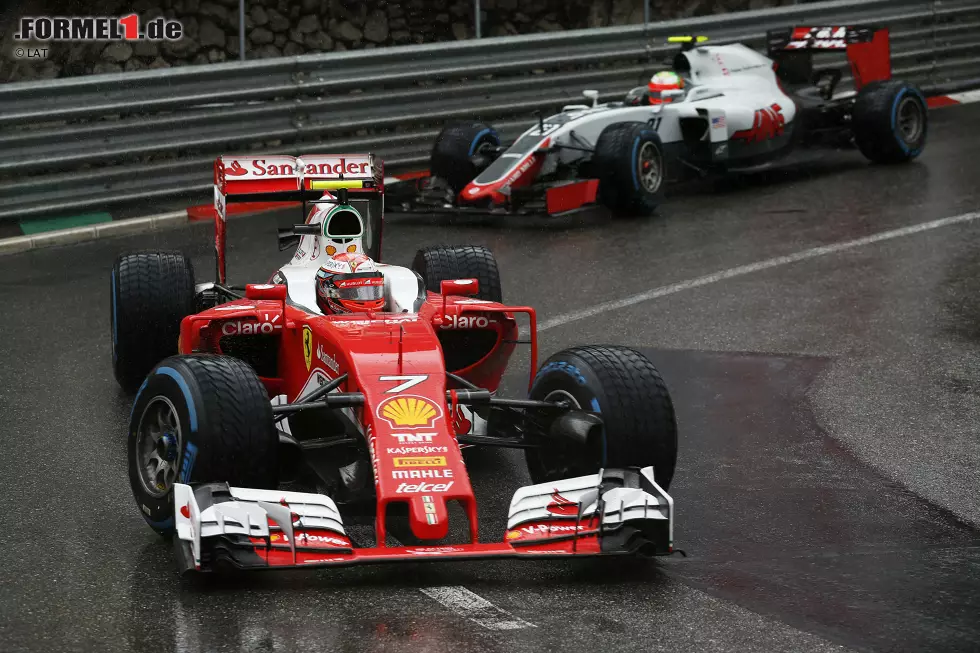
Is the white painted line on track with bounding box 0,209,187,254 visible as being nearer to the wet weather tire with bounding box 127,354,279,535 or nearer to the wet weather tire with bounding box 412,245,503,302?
the wet weather tire with bounding box 412,245,503,302

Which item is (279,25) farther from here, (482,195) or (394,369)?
(394,369)

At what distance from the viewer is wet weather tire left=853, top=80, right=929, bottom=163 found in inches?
623

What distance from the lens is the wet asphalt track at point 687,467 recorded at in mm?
5570

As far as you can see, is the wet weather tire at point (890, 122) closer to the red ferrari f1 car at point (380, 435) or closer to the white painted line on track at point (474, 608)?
the red ferrari f1 car at point (380, 435)

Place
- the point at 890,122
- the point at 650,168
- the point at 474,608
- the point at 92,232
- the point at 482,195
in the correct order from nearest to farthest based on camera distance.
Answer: the point at 474,608, the point at 92,232, the point at 482,195, the point at 650,168, the point at 890,122

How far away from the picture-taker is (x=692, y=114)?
48.9ft

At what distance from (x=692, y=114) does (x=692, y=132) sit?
0.66 ft

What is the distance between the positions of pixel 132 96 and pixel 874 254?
6939mm

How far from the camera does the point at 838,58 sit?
738 inches

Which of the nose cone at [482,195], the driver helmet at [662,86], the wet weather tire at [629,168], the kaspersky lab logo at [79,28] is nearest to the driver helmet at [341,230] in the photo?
the nose cone at [482,195]

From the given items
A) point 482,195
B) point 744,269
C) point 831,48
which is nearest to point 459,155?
point 482,195

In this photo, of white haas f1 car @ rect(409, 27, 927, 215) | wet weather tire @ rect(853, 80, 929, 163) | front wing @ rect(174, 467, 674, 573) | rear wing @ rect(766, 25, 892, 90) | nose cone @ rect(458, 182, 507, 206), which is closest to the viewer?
front wing @ rect(174, 467, 674, 573)

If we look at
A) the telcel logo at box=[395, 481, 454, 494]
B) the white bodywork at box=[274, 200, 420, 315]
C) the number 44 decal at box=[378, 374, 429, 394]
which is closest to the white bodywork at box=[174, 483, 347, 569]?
the telcel logo at box=[395, 481, 454, 494]

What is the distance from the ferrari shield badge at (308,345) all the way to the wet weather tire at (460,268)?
1.64 m
